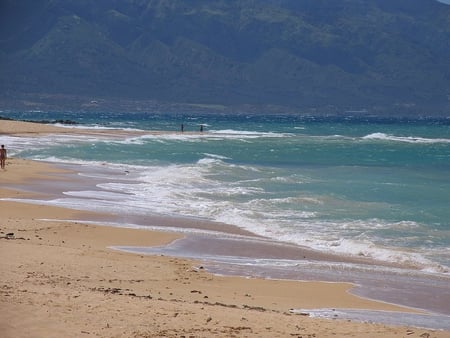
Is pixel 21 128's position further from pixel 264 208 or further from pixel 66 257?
pixel 66 257

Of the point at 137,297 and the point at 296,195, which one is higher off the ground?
the point at 137,297

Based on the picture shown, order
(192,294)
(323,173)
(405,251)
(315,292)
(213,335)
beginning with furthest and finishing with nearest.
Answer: (323,173) → (405,251) → (315,292) → (192,294) → (213,335)

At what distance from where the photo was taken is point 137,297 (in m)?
10.7

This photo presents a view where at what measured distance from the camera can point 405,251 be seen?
16.7 metres

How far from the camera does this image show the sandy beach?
9180 mm

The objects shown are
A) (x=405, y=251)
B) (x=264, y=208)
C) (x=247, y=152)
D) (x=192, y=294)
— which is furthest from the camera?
(x=247, y=152)

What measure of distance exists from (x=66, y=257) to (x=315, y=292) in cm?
405

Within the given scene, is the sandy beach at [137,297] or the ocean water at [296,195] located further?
the ocean water at [296,195]

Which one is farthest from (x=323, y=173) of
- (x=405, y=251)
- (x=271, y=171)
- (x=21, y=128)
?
(x=21, y=128)

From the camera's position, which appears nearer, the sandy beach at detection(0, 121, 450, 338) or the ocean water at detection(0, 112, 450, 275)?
the sandy beach at detection(0, 121, 450, 338)

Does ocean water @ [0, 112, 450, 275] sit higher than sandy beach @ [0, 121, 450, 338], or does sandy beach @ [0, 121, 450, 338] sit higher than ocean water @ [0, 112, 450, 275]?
sandy beach @ [0, 121, 450, 338]

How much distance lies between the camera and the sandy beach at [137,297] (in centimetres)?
918

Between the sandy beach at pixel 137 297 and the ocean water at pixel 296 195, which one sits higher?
the sandy beach at pixel 137 297

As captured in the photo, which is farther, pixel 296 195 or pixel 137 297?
pixel 296 195
